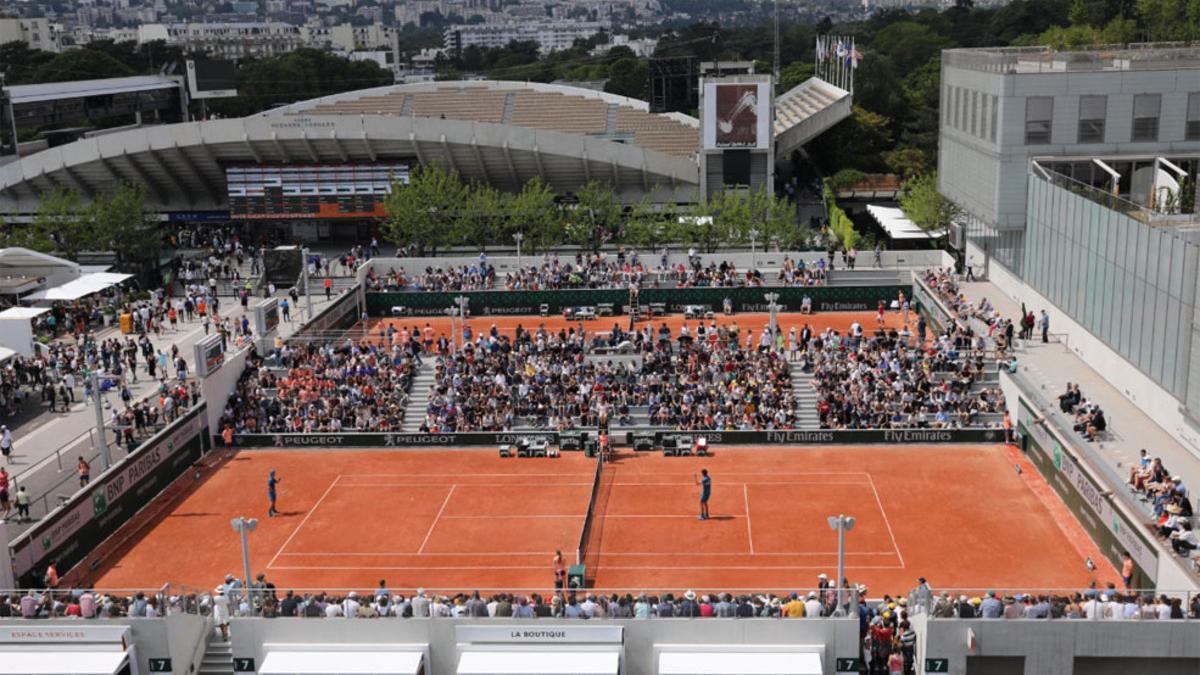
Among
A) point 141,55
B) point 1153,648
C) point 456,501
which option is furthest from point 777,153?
point 141,55

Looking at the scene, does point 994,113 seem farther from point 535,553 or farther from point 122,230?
point 122,230

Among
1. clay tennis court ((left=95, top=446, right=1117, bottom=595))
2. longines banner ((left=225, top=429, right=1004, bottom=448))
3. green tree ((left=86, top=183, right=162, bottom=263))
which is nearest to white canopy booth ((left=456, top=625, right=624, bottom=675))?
clay tennis court ((left=95, top=446, right=1117, bottom=595))

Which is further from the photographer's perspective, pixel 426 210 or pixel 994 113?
pixel 426 210

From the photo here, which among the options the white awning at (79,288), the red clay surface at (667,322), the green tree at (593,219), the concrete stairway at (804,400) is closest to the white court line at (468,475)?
the concrete stairway at (804,400)

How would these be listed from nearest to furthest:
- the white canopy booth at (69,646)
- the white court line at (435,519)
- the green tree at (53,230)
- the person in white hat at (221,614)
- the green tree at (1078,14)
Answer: the white canopy booth at (69,646) < the person in white hat at (221,614) < the white court line at (435,519) < the green tree at (53,230) < the green tree at (1078,14)

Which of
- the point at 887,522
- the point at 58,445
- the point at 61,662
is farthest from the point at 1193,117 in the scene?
the point at 58,445

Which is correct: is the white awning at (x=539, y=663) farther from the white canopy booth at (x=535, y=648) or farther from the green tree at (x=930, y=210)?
the green tree at (x=930, y=210)

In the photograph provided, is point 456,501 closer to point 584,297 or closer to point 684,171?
point 584,297
